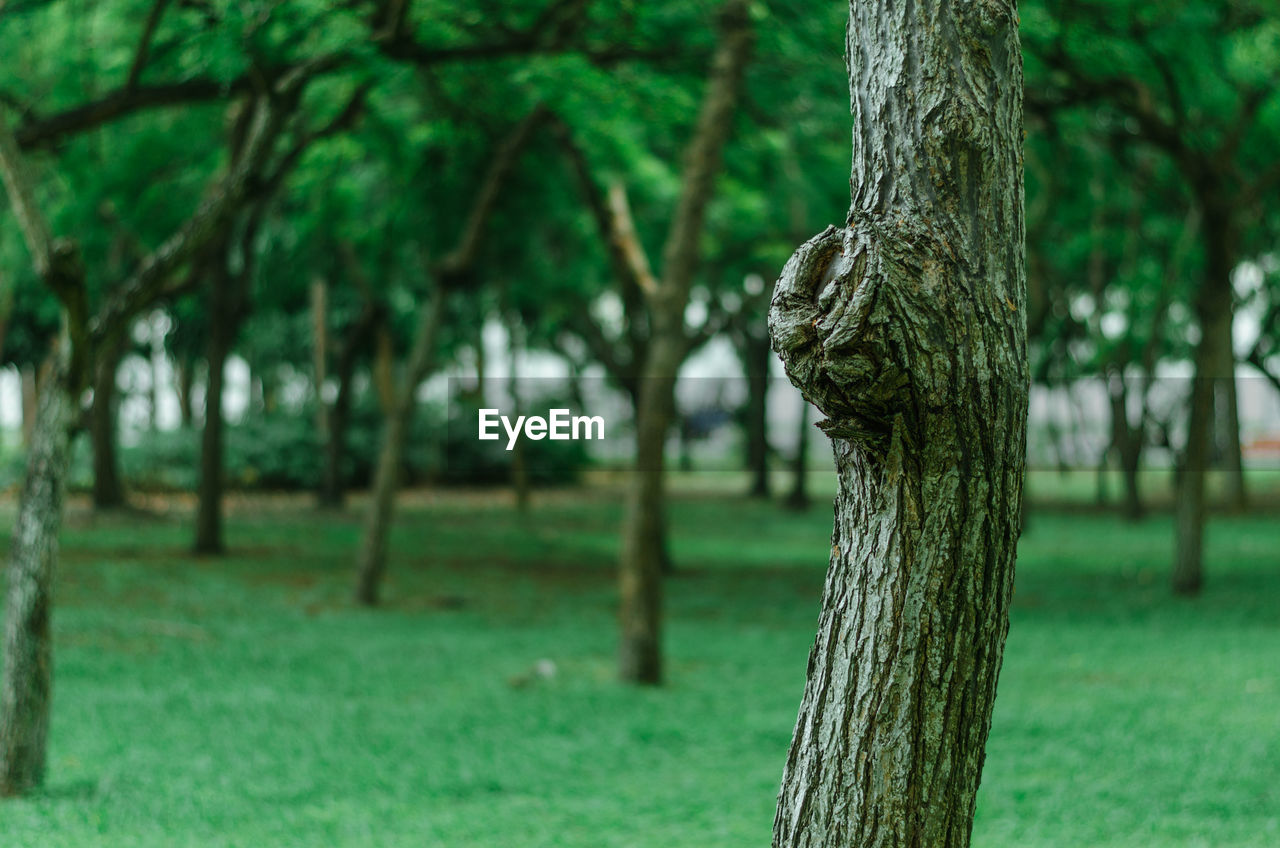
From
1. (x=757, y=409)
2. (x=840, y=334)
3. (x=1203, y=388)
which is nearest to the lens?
(x=840, y=334)

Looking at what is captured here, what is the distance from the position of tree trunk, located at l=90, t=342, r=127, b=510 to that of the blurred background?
0.08 metres

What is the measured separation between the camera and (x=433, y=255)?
14672 millimetres

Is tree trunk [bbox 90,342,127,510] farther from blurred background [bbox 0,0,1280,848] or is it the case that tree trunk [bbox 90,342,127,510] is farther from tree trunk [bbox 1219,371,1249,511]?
tree trunk [bbox 1219,371,1249,511]

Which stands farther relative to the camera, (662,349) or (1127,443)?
(1127,443)

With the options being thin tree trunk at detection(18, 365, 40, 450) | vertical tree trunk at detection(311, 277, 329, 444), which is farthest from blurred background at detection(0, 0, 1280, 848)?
thin tree trunk at detection(18, 365, 40, 450)

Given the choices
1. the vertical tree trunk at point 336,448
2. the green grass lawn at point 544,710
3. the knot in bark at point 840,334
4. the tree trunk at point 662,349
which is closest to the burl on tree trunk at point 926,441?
the knot in bark at point 840,334

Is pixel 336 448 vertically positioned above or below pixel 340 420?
below

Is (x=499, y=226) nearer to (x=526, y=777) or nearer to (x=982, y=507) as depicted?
(x=526, y=777)

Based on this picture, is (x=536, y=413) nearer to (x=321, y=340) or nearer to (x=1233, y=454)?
(x=321, y=340)

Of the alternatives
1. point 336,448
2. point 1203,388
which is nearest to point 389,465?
point 1203,388

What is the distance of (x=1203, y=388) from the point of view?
12.4 metres

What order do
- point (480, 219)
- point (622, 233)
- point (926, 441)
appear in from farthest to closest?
1. point (480, 219)
2. point (622, 233)
3. point (926, 441)

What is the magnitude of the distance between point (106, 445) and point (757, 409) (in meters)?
13.2

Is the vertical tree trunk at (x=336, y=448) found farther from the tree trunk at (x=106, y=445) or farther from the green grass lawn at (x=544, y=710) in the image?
the green grass lawn at (x=544, y=710)
